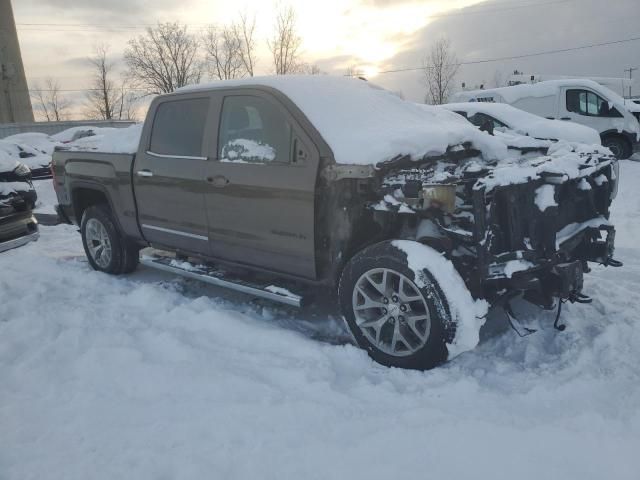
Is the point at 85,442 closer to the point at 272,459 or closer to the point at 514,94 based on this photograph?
the point at 272,459

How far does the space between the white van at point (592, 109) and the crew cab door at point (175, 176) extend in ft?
39.0

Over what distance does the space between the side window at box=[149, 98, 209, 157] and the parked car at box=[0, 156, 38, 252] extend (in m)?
1.71

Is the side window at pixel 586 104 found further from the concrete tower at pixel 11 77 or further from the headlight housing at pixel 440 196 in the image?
the concrete tower at pixel 11 77

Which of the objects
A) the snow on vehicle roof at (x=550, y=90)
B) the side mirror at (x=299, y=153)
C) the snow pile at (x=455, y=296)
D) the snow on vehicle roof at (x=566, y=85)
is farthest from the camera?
the snow on vehicle roof at (x=550, y=90)

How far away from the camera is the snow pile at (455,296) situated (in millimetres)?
2910

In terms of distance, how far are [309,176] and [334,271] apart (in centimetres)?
67

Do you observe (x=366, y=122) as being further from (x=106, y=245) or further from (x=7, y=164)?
(x=7, y=164)

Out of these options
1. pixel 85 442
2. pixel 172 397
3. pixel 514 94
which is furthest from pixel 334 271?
pixel 514 94

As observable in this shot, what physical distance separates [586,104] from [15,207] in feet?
44.0

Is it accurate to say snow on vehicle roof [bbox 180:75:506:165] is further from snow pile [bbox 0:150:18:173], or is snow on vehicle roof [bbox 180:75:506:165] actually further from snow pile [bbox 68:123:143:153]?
snow pile [bbox 0:150:18:173]

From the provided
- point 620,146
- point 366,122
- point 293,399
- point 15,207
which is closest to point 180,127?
point 366,122

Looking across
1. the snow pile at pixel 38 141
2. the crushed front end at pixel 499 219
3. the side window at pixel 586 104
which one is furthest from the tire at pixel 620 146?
the snow pile at pixel 38 141

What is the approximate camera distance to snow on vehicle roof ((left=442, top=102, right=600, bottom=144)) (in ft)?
29.3

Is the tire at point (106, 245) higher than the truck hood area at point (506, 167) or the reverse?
the reverse
